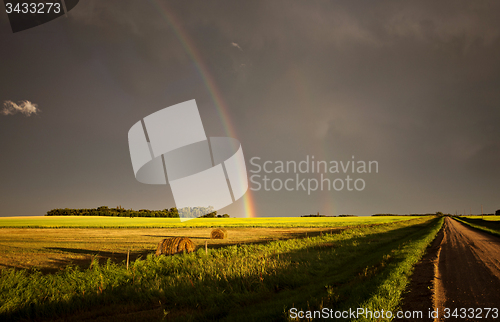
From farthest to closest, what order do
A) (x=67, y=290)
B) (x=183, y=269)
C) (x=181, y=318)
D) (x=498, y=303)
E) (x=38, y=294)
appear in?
1. (x=183, y=269)
2. (x=67, y=290)
3. (x=38, y=294)
4. (x=181, y=318)
5. (x=498, y=303)

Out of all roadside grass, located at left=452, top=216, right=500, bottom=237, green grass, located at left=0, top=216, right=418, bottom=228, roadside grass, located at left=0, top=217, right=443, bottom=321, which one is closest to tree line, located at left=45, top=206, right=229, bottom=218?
green grass, located at left=0, top=216, right=418, bottom=228

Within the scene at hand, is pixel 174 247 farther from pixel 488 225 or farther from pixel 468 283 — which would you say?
pixel 488 225

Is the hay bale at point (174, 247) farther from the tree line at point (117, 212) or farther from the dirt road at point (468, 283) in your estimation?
the tree line at point (117, 212)

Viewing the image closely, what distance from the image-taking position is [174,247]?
2086 centimetres

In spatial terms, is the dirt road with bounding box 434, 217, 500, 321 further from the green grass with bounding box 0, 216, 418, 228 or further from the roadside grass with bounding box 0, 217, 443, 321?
the green grass with bounding box 0, 216, 418, 228

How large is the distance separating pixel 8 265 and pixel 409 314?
24.0 metres

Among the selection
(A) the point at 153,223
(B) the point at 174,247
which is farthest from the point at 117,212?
(B) the point at 174,247

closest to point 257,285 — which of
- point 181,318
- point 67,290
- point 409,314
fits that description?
point 181,318

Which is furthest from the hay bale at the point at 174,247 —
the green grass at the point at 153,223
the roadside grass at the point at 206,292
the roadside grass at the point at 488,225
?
the green grass at the point at 153,223

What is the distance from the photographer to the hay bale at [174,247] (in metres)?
20.7

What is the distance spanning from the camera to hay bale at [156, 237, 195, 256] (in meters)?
20.7

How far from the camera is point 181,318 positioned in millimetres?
7734

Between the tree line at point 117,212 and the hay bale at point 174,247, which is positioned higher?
the tree line at point 117,212

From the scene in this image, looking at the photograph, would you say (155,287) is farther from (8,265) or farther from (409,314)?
(8,265)
